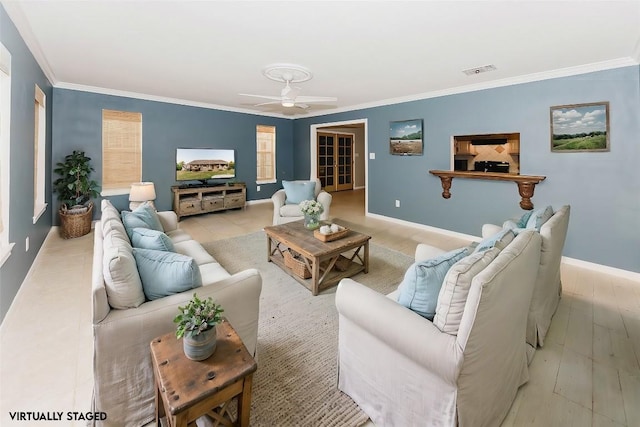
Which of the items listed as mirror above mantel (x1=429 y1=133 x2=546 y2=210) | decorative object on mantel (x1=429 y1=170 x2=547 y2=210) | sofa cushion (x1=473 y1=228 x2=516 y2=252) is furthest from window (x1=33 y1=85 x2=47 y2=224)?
decorative object on mantel (x1=429 y1=170 x2=547 y2=210)

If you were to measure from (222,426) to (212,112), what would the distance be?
6272 millimetres

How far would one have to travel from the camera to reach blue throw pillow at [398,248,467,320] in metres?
1.39

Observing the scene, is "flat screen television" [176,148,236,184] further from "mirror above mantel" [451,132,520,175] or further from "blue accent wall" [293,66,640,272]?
"mirror above mantel" [451,132,520,175]

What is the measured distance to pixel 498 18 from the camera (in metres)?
2.36

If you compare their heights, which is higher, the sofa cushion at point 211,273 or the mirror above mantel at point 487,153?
the mirror above mantel at point 487,153

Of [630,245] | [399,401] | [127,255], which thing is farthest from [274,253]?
[630,245]

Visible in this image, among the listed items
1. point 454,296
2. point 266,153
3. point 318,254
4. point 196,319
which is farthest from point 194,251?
point 266,153

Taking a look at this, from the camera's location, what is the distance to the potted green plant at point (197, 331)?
120cm

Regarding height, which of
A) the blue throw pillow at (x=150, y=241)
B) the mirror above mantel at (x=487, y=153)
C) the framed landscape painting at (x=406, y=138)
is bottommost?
the blue throw pillow at (x=150, y=241)

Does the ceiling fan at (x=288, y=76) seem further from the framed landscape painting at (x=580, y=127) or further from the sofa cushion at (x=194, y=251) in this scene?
the framed landscape painting at (x=580, y=127)

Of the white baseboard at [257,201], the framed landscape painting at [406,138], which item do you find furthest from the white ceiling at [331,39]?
the white baseboard at [257,201]

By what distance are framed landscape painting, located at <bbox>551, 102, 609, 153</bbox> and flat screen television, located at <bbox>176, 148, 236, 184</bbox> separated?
5865 millimetres

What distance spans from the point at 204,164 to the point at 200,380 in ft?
19.2

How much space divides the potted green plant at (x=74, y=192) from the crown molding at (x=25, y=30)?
131cm
